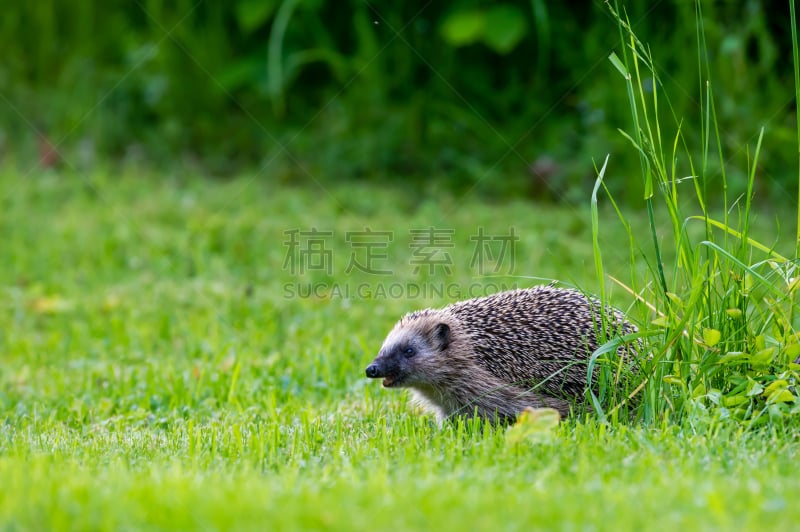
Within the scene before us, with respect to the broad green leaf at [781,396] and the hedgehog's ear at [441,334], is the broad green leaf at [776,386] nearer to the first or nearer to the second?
the broad green leaf at [781,396]

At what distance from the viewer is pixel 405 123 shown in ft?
34.0

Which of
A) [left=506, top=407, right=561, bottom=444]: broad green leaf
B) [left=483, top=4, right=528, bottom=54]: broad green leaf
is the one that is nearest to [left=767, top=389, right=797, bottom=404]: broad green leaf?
[left=506, top=407, right=561, bottom=444]: broad green leaf

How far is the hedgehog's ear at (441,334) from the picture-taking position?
5070 millimetres

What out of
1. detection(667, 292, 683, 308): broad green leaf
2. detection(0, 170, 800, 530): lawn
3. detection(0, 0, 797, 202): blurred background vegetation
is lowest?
detection(0, 170, 800, 530): lawn

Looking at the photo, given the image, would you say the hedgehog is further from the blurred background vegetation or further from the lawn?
the blurred background vegetation

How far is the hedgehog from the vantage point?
4738mm

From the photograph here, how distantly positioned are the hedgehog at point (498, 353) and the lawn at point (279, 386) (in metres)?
0.22

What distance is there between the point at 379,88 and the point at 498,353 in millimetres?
5895

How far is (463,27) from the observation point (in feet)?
32.3

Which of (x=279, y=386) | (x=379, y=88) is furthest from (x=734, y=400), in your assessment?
(x=379, y=88)

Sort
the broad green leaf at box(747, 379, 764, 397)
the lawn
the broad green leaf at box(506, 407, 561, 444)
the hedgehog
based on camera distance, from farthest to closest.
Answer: the hedgehog, the broad green leaf at box(747, 379, 764, 397), the broad green leaf at box(506, 407, 561, 444), the lawn

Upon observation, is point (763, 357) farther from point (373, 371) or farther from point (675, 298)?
point (373, 371)

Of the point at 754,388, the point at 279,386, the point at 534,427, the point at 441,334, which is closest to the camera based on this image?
the point at 534,427

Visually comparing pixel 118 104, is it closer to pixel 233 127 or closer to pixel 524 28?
pixel 233 127
